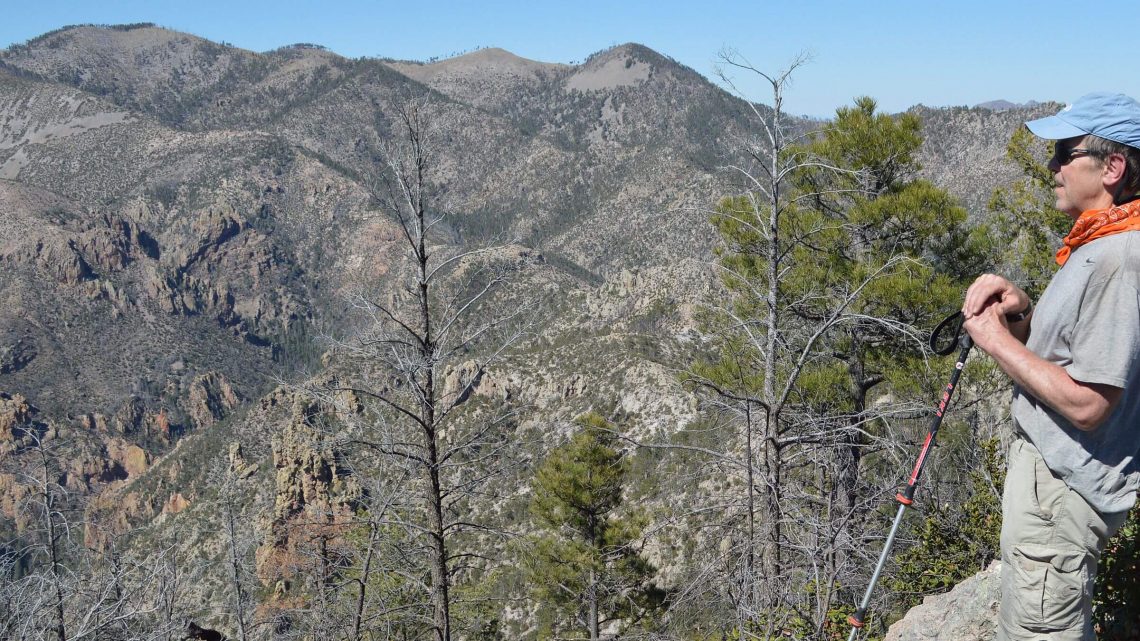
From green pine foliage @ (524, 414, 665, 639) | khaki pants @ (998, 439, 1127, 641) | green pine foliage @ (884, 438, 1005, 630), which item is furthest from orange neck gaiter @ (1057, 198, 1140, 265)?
green pine foliage @ (524, 414, 665, 639)

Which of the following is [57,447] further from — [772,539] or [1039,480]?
[1039,480]

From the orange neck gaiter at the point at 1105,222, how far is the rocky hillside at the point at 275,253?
26543 millimetres

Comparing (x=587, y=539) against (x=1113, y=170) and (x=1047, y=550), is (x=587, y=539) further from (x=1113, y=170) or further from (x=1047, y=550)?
(x=1113, y=170)

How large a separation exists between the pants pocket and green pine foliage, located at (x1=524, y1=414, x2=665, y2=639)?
12.8 meters

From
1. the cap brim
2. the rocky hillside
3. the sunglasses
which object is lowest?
the sunglasses

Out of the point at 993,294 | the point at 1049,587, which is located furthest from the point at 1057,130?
the point at 1049,587

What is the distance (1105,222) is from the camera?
2145 mm

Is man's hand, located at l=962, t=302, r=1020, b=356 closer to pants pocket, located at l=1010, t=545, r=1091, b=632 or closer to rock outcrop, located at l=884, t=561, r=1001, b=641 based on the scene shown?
pants pocket, located at l=1010, t=545, r=1091, b=632

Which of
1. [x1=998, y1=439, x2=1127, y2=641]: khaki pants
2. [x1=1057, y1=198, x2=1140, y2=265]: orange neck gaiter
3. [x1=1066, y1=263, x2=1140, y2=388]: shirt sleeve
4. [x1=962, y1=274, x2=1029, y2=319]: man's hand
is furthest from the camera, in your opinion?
[x1=962, y1=274, x2=1029, y2=319]: man's hand

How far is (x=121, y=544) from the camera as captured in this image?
1813 inches

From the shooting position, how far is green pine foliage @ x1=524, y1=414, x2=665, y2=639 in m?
15.7

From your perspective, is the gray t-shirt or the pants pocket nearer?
the gray t-shirt

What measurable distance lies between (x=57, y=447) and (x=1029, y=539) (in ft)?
38.4

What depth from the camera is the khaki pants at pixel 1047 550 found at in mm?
2260
